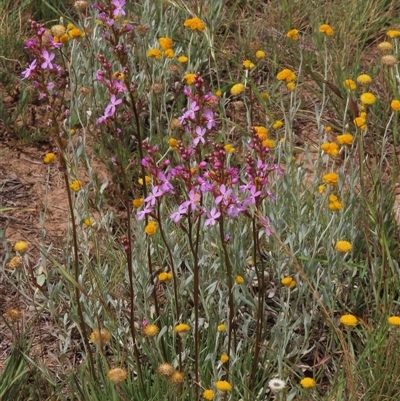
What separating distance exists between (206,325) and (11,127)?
62.8 inches

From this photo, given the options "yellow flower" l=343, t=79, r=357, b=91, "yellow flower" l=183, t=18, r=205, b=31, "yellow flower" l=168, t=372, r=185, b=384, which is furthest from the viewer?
"yellow flower" l=183, t=18, r=205, b=31

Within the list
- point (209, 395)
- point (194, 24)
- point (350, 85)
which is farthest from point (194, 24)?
point (209, 395)

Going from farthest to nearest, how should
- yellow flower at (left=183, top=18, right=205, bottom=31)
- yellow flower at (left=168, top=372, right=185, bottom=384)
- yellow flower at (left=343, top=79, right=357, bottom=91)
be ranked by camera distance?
yellow flower at (left=183, top=18, right=205, bottom=31) < yellow flower at (left=343, top=79, right=357, bottom=91) < yellow flower at (left=168, top=372, right=185, bottom=384)

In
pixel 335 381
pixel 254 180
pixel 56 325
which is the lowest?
pixel 56 325

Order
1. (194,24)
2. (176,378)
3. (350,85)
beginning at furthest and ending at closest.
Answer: (194,24) < (350,85) < (176,378)

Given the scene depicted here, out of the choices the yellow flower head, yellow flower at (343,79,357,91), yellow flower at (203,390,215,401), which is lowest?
yellow flower at (203,390,215,401)

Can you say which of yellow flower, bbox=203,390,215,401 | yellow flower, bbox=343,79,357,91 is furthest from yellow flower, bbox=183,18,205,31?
yellow flower, bbox=203,390,215,401

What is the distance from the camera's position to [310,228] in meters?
3.00

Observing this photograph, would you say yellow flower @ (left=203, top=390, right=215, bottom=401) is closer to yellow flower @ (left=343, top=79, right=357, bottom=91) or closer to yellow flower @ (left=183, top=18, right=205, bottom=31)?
yellow flower @ (left=343, top=79, right=357, bottom=91)

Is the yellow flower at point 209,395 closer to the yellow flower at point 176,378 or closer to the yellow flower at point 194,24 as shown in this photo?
the yellow flower at point 176,378

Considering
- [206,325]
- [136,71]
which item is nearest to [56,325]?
[206,325]

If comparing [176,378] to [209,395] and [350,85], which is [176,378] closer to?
[209,395]

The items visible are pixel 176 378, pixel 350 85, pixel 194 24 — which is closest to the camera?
pixel 176 378

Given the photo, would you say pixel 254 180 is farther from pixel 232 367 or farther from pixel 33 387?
pixel 33 387
